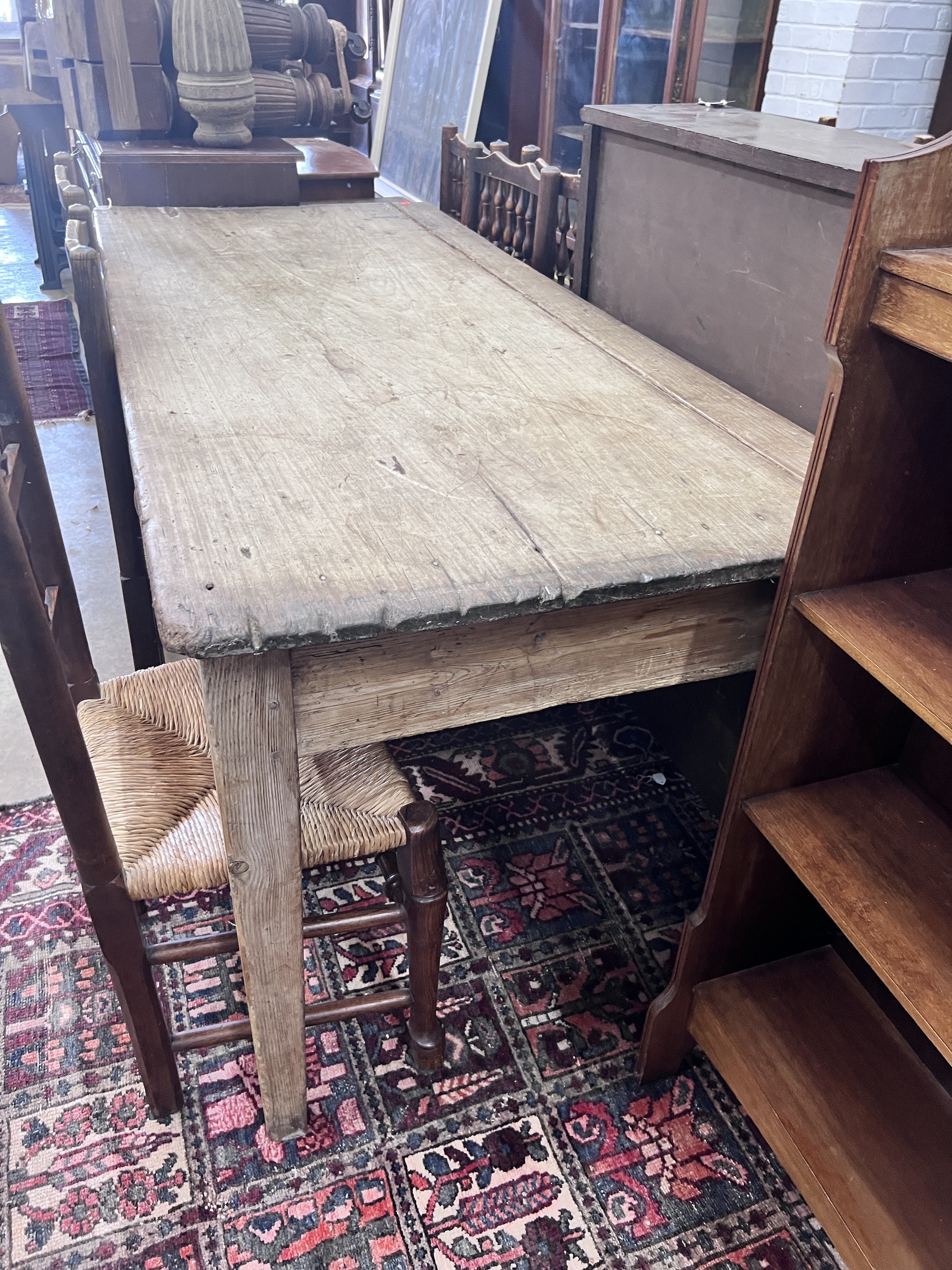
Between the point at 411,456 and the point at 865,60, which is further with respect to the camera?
the point at 865,60

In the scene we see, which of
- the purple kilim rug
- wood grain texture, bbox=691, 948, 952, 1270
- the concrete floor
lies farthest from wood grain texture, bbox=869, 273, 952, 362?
the purple kilim rug

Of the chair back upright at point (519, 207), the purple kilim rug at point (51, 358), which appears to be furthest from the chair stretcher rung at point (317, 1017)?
the purple kilim rug at point (51, 358)

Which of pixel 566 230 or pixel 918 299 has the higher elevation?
pixel 918 299

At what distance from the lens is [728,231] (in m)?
1.50

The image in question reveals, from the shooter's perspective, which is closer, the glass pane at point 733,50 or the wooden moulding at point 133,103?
the wooden moulding at point 133,103

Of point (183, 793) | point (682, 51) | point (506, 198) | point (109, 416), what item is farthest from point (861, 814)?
point (682, 51)

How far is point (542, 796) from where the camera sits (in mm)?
1901

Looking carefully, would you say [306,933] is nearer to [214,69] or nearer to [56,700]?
[56,700]

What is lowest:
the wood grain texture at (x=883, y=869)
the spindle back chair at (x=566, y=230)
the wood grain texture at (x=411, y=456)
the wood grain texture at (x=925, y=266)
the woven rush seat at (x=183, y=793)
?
the woven rush seat at (x=183, y=793)

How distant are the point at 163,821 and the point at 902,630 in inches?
34.7

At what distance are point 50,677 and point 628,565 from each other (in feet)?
1.91

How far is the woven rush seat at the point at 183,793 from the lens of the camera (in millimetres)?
1112

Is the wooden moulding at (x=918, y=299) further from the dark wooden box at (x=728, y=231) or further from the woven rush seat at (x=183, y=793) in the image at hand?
the woven rush seat at (x=183, y=793)

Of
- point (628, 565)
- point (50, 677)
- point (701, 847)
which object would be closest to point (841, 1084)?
point (701, 847)
